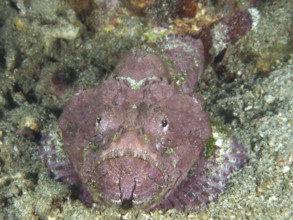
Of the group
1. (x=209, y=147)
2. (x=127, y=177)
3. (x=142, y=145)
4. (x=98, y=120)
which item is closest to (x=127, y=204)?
(x=127, y=177)

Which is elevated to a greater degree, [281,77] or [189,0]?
[189,0]

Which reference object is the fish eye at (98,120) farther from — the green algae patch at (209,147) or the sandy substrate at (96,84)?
the green algae patch at (209,147)

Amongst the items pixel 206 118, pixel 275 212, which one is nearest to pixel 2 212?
pixel 206 118

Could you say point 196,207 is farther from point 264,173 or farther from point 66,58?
point 66,58

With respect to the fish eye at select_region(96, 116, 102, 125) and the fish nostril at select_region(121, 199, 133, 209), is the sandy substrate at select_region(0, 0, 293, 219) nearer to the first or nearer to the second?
the fish nostril at select_region(121, 199, 133, 209)

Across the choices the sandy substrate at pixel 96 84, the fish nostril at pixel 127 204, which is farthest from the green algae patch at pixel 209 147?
the fish nostril at pixel 127 204

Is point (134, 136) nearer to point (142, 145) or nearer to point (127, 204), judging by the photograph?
point (142, 145)

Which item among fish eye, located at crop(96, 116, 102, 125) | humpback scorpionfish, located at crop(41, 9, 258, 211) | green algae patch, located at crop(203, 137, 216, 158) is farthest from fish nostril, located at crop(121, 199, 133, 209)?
green algae patch, located at crop(203, 137, 216, 158)
